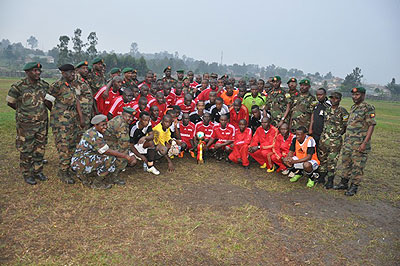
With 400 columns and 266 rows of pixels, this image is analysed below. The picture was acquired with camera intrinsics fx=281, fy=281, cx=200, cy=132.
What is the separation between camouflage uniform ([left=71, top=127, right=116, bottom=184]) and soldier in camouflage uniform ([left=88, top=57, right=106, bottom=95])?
1862 mm

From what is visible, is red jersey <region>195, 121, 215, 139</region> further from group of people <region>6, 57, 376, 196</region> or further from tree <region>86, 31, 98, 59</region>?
tree <region>86, 31, 98, 59</region>

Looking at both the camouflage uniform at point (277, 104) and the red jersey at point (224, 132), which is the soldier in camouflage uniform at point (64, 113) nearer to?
the red jersey at point (224, 132)

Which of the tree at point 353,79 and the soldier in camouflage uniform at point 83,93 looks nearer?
the soldier in camouflage uniform at point 83,93

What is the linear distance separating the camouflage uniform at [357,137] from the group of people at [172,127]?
0.02 m

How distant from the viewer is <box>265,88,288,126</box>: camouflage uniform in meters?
7.48

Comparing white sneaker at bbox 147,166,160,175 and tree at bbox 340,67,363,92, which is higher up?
tree at bbox 340,67,363,92

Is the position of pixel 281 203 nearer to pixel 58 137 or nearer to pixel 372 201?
pixel 372 201

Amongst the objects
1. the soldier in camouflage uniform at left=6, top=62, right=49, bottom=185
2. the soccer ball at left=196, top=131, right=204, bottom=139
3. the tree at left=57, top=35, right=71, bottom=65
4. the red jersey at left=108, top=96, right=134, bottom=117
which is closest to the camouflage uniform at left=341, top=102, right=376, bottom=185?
the soccer ball at left=196, top=131, right=204, bottom=139

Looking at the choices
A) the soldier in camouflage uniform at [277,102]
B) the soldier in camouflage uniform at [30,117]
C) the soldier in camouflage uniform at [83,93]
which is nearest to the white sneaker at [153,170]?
the soldier in camouflage uniform at [83,93]

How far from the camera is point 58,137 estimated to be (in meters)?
5.34

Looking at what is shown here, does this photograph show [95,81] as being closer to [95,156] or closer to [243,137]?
[95,156]

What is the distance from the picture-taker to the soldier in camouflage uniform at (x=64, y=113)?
5285 millimetres

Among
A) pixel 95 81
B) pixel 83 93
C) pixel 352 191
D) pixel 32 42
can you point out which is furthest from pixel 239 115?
pixel 32 42

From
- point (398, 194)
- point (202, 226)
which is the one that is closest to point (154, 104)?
point (202, 226)
